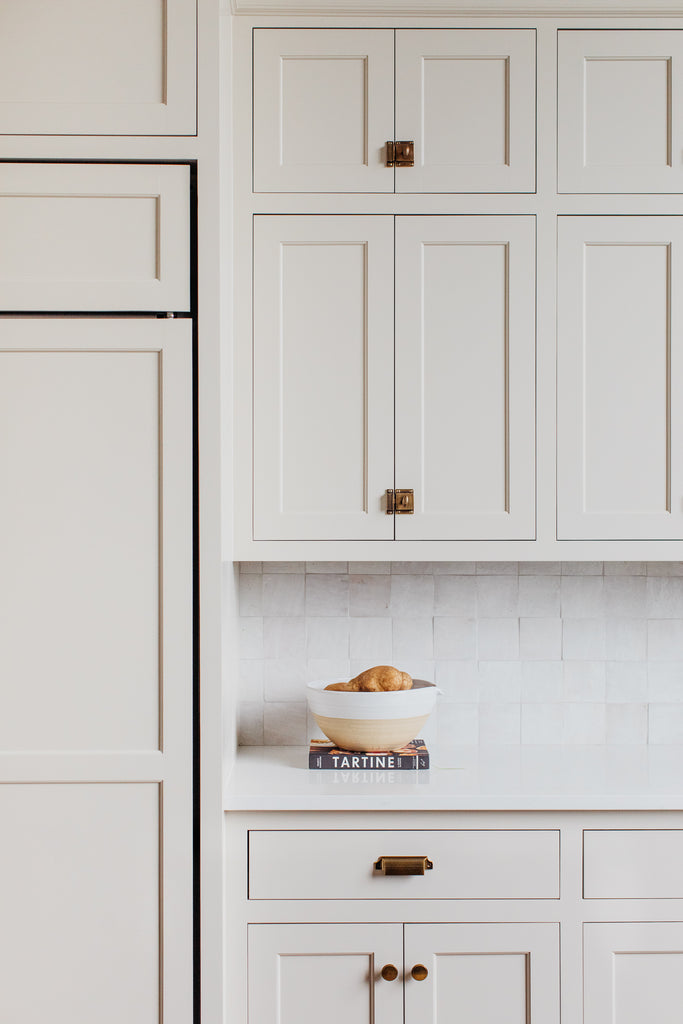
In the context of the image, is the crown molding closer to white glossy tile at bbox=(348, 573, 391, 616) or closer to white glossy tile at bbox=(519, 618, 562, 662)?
white glossy tile at bbox=(348, 573, 391, 616)

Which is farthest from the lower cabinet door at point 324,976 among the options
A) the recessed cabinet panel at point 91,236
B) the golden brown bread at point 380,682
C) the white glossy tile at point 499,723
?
the recessed cabinet panel at point 91,236

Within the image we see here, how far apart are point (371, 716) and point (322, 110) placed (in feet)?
4.42

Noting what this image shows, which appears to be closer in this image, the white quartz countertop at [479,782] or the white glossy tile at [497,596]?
the white quartz countertop at [479,782]

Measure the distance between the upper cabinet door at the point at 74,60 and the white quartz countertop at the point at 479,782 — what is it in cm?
134

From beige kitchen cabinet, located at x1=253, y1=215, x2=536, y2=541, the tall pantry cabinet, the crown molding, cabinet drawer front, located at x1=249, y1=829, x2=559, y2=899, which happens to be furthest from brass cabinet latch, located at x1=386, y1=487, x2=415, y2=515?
the crown molding

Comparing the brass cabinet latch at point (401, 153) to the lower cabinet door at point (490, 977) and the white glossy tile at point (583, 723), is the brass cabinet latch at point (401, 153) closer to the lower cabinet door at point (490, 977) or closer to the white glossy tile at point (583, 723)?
the white glossy tile at point (583, 723)

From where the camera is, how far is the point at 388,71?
1.72 meters

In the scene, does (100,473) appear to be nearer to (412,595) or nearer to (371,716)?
(371,716)

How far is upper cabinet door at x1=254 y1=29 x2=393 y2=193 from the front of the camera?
5.64 feet

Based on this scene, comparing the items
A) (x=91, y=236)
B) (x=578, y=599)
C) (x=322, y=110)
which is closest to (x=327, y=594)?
(x=578, y=599)

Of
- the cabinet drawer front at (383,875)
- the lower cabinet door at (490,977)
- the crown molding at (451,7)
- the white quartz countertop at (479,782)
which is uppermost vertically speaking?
the crown molding at (451,7)

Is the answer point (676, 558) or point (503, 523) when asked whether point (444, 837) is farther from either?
point (676, 558)

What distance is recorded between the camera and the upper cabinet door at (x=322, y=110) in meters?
1.72

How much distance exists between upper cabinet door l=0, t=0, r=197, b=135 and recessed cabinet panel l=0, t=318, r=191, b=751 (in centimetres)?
39
